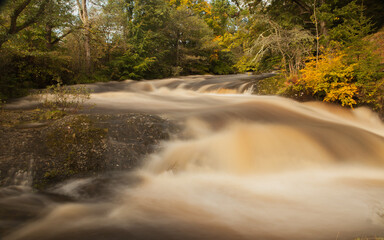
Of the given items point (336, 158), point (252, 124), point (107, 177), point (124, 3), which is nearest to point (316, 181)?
point (336, 158)

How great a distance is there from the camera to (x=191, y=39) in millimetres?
21891

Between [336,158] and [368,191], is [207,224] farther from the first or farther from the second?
[336,158]

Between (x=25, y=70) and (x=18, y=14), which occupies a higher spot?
(x=18, y=14)

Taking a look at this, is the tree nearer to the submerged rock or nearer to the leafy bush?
the submerged rock

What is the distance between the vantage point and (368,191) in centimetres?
314

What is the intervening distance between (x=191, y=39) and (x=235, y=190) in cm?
2091

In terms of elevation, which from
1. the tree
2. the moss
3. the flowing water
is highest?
the tree

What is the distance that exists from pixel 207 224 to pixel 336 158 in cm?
328

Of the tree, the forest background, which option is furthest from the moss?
the tree

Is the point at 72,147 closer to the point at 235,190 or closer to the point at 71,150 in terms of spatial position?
the point at 71,150

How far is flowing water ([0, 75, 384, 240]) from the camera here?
2215 millimetres

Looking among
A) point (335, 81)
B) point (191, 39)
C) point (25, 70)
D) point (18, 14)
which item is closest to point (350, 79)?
point (335, 81)

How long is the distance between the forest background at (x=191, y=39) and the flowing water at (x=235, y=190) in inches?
84.9

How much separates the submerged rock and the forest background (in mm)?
1858
